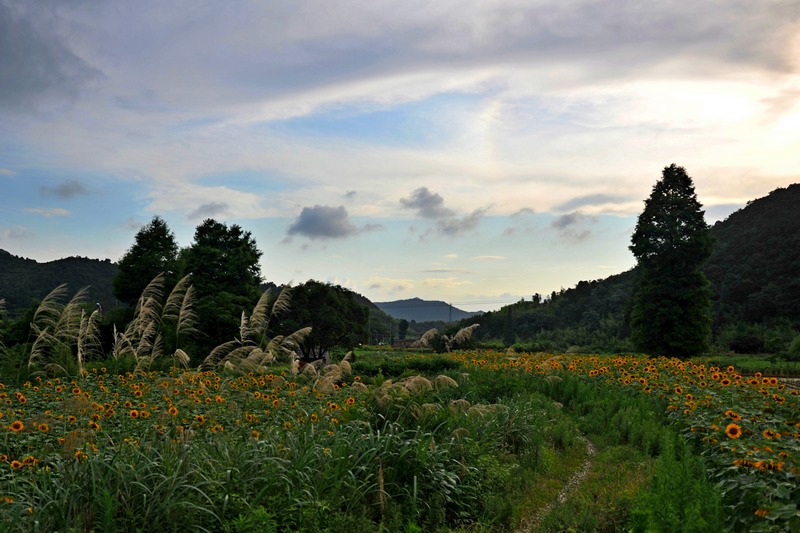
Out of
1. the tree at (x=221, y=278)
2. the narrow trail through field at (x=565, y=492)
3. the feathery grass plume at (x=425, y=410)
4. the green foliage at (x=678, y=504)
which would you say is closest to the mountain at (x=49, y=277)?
the tree at (x=221, y=278)

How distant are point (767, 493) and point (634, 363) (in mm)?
10301

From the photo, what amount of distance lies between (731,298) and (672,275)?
60.9 feet

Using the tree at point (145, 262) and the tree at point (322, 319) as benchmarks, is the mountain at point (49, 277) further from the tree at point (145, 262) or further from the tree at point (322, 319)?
the tree at point (322, 319)

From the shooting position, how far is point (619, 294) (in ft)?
167

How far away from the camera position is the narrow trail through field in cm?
549

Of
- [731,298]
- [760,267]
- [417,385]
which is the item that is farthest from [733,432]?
[760,267]

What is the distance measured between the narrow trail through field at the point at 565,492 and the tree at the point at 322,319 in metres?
26.4

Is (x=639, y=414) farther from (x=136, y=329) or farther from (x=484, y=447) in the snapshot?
(x=136, y=329)

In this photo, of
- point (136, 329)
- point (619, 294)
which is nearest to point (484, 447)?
point (136, 329)

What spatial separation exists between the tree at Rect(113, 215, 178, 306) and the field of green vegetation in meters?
24.5

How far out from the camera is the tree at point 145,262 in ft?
107

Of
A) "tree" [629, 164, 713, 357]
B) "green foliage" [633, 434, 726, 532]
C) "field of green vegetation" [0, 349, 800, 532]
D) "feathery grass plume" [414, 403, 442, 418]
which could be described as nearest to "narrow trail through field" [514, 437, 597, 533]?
"field of green vegetation" [0, 349, 800, 532]

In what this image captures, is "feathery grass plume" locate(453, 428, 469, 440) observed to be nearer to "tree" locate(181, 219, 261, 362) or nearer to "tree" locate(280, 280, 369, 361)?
"tree" locate(181, 219, 261, 362)

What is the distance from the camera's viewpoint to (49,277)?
48375mm
